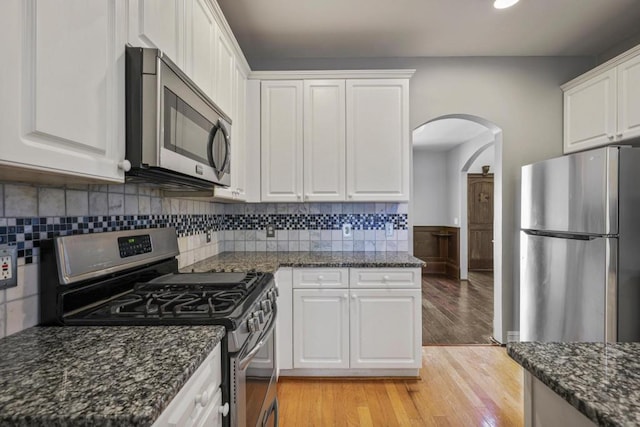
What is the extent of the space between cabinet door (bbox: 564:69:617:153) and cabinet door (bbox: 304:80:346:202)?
2028mm

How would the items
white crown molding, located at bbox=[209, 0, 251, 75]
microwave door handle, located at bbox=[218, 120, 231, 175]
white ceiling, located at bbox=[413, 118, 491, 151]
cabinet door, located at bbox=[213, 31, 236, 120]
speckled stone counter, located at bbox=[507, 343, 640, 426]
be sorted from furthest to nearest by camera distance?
1. white ceiling, located at bbox=[413, 118, 491, 151]
2. cabinet door, located at bbox=[213, 31, 236, 120]
3. white crown molding, located at bbox=[209, 0, 251, 75]
4. microwave door handle, located at bbox=[218, 120, 231, 175]
5. speckled stone counter, located at bbox=[507, 343, 640, 426]

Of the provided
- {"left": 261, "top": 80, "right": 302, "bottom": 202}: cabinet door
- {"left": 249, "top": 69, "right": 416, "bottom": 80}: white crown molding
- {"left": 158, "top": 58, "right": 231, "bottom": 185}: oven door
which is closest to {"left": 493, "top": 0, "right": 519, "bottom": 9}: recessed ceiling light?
{"left": 249, "top": 69, "right": 416, "bottom": 80}: white crown molding

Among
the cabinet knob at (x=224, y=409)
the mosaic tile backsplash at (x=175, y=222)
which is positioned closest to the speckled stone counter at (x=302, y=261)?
the mosaic tile backsplash at (x=175, y=222)

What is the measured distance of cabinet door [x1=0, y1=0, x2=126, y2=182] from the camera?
26.0 inches

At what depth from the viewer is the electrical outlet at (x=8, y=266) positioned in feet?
3.03

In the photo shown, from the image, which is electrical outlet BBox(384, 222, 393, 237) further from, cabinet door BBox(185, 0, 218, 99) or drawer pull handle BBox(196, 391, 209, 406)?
drawer pull handle BBox(196, 391, 209, 406)

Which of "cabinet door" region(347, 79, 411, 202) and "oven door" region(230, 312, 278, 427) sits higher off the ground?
"cabinet door" region(347, 79, 411, 202)

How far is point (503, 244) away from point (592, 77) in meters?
1.54

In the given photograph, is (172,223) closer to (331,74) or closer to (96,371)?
(96,371)

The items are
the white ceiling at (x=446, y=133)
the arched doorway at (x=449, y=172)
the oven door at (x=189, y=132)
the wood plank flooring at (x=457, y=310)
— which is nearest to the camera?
the oven door at (x=189, y=132)

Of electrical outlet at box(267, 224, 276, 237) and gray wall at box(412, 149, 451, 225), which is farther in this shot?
gray wall at box(412, 149, 451, 225)

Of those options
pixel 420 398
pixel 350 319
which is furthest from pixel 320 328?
pixel 420 398

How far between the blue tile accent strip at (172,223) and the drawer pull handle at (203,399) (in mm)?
724

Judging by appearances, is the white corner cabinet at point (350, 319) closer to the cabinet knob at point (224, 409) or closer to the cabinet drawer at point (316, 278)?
the cabinet drawer at point (316, 278)
